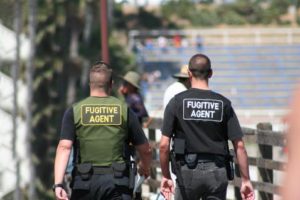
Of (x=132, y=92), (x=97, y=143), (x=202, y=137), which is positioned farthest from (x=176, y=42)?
(x=97, y=143)

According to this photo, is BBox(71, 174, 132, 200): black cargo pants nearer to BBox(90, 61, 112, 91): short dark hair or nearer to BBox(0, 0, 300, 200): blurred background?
BBox(90, 61, 112, 91): short dark hair

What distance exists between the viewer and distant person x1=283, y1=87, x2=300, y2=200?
182 centimetres

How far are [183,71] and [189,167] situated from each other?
246 cm

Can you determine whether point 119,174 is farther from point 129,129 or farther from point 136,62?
point 136,62

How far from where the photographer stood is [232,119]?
21.4 ft

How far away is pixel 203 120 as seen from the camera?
6.42 metres

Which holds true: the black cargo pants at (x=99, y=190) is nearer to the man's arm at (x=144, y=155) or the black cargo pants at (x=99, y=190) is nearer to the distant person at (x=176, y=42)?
the man's arm at (x=144, y=155)

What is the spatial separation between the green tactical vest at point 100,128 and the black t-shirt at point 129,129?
0.11 feet

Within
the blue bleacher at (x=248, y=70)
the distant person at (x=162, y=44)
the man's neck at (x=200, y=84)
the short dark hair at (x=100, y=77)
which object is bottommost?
the blue bleacher at (x=248, y=70)

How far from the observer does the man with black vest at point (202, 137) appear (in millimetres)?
6434

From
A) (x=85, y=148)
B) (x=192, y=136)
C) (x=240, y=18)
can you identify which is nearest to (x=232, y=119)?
(x=192, y=136)

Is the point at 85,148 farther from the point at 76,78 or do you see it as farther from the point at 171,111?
the point at 76,78

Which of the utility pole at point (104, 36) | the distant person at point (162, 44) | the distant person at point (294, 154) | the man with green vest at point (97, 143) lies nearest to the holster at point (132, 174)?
the man with green vest at point (97, 143)

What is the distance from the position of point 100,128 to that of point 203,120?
737 mm
